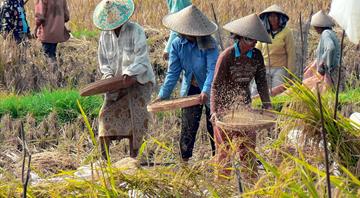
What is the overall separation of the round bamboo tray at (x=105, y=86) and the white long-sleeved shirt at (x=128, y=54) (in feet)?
0.23

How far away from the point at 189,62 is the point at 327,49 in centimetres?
216

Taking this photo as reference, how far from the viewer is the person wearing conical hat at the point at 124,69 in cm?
659

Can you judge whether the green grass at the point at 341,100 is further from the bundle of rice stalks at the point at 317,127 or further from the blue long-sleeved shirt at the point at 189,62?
the bundle of rice stalks at the point at 317,127

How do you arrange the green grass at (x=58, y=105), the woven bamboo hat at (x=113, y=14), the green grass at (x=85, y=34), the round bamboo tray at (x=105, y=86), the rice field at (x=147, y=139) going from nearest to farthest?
the rice field at (x=147, y=139), the round bamboo tray at (x=105, y=86), the woven bamboo hat at (x=113, y=14), the green grass at (x=58, y=105), the green grass at (x=85, y=34)

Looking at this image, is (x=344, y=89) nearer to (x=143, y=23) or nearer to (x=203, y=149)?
(x=203, y=149)

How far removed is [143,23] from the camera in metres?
12.6

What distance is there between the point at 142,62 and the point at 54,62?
3645 mm

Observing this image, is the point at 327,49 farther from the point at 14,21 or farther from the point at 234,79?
the point at 14,21

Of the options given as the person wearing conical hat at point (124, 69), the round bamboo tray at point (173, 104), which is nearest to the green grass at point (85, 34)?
the person wearing conical hat at point (124, 69)

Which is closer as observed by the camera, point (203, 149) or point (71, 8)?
point (203, 149)

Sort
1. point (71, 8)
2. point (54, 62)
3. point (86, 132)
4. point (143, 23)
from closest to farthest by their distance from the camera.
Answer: point (86, 132) < point (54, 62) < point (143, 23) < point (71, 8)

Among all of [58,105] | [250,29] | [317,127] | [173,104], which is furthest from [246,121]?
[58,105]

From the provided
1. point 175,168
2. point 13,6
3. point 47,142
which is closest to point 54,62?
point 13,6

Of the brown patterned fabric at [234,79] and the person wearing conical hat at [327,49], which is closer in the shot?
the brown patterned fabric at [234,79]
